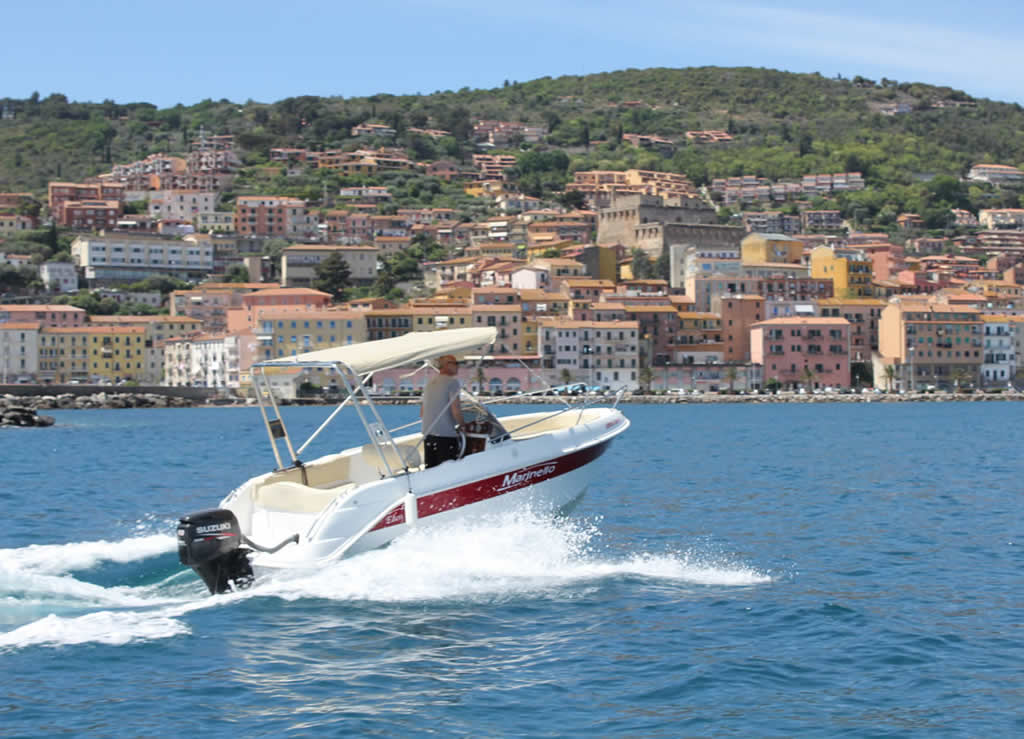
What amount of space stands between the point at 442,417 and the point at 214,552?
93.3 inches

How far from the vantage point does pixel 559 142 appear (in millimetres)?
199125

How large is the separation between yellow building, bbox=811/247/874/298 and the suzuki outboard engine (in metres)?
99.2

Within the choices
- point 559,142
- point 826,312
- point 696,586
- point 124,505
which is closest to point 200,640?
point 696,586

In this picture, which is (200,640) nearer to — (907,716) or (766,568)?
(907,716)

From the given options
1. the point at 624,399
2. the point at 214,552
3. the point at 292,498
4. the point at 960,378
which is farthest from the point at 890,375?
the point at 214,552

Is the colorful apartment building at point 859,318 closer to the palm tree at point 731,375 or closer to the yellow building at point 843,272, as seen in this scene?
the yellow building at point 843,272

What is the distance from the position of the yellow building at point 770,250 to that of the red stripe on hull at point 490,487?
9912 cm

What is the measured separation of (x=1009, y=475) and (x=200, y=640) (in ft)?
61.0

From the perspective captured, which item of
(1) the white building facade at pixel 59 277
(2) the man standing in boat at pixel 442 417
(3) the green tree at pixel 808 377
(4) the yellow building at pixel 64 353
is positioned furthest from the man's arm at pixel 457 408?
(1) the white building facade at pixel 59 277

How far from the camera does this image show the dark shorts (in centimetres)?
1178

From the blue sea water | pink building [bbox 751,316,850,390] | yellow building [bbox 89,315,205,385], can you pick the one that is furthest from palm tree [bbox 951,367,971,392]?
the blue sea water

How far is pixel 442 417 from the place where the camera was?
1187cm

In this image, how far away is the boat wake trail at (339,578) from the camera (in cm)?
987

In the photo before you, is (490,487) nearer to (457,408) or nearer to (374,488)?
(457,408)
